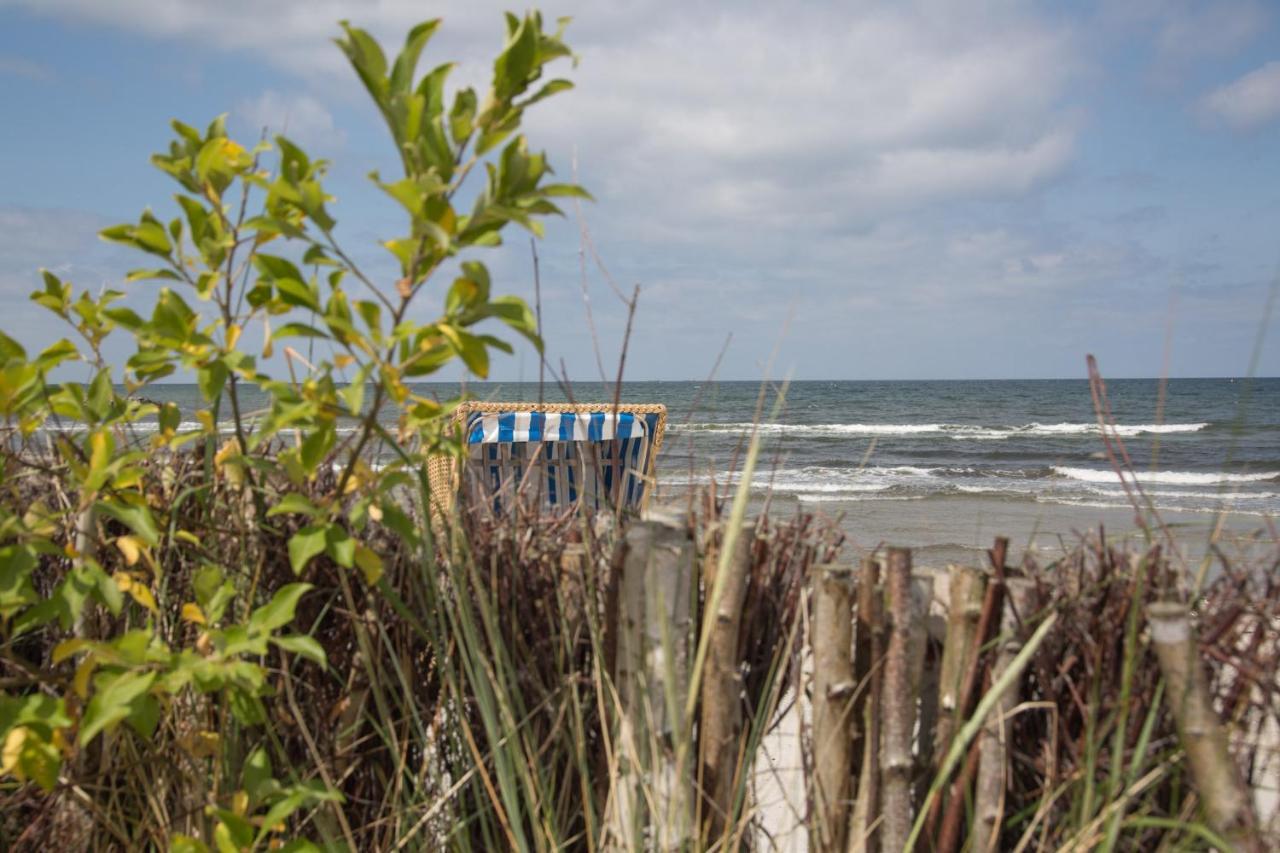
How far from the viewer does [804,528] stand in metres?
1.72

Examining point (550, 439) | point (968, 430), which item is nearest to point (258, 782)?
point (550, 439)

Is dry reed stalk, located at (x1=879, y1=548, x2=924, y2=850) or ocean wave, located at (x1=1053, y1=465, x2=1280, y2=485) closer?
dry reed stalk, located at (x1=879, y1=548, x2=924, y2=850)

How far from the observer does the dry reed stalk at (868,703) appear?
4.91ft

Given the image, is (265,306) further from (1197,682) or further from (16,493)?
(1197,682)

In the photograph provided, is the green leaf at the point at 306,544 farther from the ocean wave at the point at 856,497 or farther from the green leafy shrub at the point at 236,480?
the ocean wave at the point at 856,497

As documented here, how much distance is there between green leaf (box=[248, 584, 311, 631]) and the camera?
1317 mm

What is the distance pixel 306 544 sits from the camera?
1326 millimetres

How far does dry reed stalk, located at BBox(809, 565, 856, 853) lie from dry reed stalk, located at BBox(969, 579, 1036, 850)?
7.9 inches

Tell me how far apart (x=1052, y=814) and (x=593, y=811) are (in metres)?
0.74

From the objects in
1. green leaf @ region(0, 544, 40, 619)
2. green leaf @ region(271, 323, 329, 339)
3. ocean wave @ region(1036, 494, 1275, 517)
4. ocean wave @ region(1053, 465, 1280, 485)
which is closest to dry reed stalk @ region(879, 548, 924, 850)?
green leaf @ region(271, 323, 329, 339)

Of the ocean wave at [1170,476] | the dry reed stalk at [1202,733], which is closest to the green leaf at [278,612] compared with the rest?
the dry reed stalk at [1202,733]

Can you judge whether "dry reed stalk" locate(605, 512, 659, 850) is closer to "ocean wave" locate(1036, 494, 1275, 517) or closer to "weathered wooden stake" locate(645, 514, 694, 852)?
"weathered wooden stake" locate(645, 514, 694, 852)

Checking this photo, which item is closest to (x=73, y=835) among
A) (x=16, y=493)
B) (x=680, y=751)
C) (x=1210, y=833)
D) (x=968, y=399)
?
(x=16, y=493)

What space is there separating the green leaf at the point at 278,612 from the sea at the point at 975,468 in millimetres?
562
